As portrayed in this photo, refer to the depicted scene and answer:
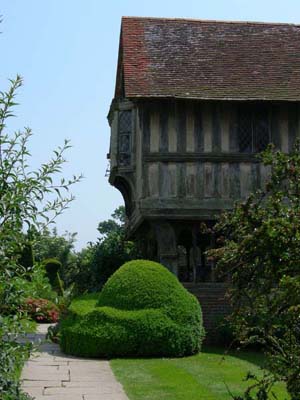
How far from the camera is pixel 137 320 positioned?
14.7m

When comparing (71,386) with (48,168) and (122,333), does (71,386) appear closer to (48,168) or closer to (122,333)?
(122,333)

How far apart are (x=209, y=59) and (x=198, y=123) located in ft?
7.82

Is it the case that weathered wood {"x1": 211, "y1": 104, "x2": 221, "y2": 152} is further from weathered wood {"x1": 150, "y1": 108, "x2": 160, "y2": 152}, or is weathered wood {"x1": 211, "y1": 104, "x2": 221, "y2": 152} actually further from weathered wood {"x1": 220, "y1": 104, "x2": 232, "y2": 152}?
weathered wood {"x1": 150, "y1": 108, "x2": 160, "y2": 152}

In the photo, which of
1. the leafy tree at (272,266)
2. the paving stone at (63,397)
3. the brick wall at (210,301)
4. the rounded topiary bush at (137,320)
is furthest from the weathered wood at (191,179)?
the leafy tree at (272,266)

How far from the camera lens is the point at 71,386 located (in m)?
10.9

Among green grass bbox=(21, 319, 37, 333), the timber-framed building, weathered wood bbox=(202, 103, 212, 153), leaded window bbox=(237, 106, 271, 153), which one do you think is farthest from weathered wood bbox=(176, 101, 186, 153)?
green grass bbox=(21, 319, 37, 333)

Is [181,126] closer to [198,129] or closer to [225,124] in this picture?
[198,129]

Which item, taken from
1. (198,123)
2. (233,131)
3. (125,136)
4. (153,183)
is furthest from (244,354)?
(125,136)

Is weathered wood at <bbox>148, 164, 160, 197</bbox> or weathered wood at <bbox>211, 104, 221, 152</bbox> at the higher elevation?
weathered wood at <bbox>211, 104, 221, 152</bbox>

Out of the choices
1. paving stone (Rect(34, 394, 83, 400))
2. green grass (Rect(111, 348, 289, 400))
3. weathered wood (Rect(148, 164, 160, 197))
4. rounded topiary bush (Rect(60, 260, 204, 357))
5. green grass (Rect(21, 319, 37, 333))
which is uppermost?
weathered wood (Rect(148, 164, 160, 197))

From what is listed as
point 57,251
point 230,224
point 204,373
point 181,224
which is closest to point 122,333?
point 204,373

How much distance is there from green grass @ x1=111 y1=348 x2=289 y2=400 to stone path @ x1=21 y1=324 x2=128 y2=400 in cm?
24

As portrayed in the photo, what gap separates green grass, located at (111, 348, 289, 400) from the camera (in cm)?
1014

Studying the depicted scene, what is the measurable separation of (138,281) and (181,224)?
148 inches
